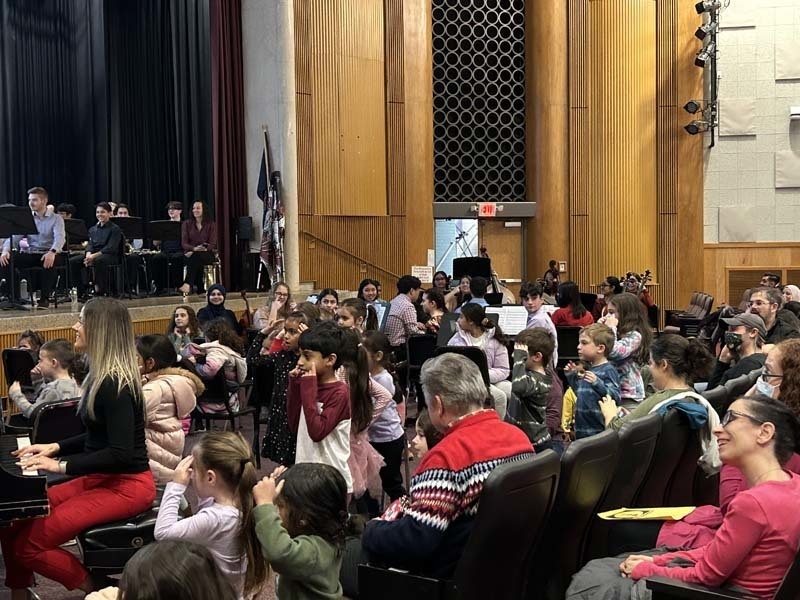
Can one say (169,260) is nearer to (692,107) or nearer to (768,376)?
(692,107)

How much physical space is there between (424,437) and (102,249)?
8.33m

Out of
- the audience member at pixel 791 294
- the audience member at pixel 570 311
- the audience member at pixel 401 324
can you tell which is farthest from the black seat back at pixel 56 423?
the audience member at pixel 791 294

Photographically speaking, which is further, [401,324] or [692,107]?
[692,107]

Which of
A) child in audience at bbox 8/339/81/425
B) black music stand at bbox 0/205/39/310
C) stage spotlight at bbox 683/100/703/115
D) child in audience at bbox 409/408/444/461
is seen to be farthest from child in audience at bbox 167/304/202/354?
stage spotlight at bbox 683/100/703/115

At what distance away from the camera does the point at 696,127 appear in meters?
17.0

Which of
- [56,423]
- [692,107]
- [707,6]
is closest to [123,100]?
[692,107]

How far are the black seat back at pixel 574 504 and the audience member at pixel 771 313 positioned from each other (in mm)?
3671

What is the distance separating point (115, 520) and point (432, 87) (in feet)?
45.7

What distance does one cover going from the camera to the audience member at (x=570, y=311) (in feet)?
31.5

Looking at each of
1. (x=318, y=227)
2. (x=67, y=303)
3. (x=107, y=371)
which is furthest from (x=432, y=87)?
(x=107, y=371)

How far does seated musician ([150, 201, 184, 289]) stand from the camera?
1300 centimetres

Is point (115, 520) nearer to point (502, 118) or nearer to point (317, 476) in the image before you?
point (317, 476)

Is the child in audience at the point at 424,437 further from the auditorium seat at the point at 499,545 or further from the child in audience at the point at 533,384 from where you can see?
the child in audience at the point at 533,384

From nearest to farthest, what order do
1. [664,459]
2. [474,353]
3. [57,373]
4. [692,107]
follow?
[664,459], [57,373], [474,353], [692,107]
